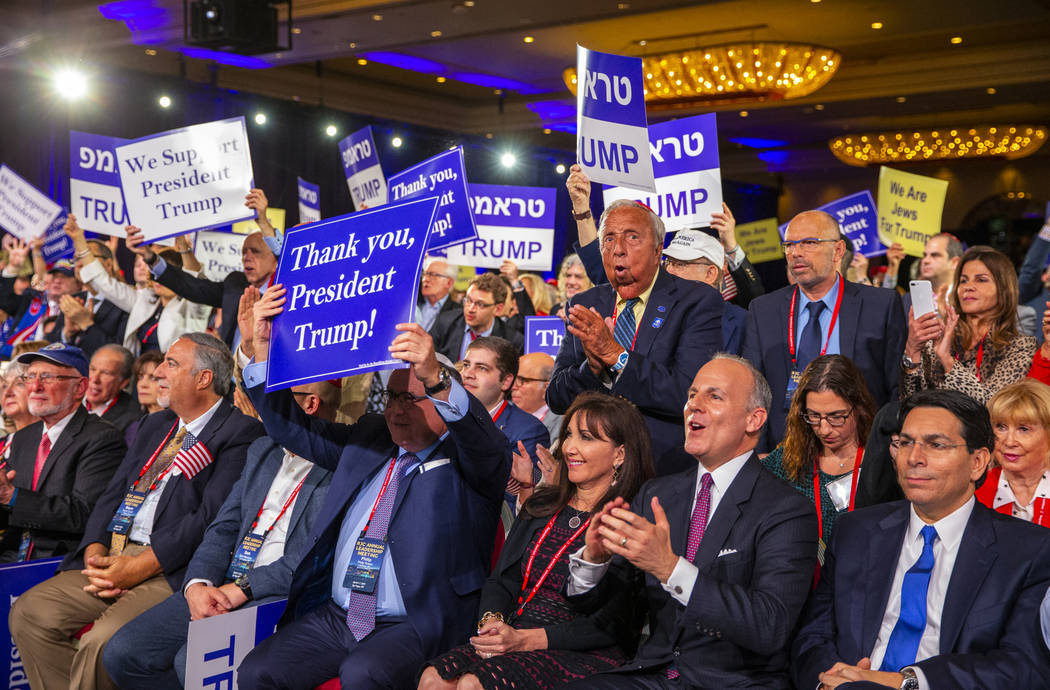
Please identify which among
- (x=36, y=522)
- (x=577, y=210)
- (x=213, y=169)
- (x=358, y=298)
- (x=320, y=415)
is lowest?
(x=36, y=522)

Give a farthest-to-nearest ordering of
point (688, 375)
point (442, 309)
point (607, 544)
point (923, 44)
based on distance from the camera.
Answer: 1. point (923, 44)
2. point (442, 309)
3. point (688, 375)
4. point (607, 544)

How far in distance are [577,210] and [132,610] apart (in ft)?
7.44

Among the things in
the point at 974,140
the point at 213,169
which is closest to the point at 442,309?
the point at 213,169

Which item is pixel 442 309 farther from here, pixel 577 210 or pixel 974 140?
pixel 974 140

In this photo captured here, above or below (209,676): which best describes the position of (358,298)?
above

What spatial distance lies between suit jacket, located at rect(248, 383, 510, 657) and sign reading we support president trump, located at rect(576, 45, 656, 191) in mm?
1609

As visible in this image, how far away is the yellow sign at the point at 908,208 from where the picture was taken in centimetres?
765

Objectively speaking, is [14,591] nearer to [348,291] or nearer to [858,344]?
[348,291]

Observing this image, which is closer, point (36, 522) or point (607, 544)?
point (607, 544)

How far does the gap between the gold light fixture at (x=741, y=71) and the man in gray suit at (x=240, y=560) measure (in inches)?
326

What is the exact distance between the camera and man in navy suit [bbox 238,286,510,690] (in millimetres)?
3291

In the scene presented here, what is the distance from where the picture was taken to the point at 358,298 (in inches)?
127

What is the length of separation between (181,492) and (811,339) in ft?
8.29

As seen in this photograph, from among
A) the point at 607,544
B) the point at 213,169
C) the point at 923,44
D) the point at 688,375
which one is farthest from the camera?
the point at 923,44
